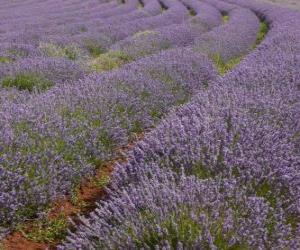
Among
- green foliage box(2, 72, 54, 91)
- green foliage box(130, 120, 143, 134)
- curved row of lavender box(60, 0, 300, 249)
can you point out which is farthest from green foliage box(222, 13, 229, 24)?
curved row of lavender box(60, 0, 300, 249)

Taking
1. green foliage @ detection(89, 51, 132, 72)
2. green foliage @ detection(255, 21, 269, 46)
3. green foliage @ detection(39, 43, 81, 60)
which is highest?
green foliage @ detection(39, 43, 81, 60)

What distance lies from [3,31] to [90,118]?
8606 millimetres

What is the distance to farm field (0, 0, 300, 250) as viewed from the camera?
239cm

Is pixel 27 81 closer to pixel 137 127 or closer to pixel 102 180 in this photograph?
pixel 137 127

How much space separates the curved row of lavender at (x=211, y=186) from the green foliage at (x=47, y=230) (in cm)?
47

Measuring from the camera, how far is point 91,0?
2211 cm

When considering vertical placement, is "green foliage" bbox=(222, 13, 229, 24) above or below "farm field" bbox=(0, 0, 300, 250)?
below

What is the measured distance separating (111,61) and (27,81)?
7.65 ft

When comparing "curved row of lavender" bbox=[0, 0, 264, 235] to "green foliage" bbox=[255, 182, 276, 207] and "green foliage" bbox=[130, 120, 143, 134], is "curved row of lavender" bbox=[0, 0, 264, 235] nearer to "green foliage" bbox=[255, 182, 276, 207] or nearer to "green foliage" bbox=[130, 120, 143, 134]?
"green foliage" bbox=[130, 120, 143, 134]

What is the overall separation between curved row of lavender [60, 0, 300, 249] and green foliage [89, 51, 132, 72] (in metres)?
4.53

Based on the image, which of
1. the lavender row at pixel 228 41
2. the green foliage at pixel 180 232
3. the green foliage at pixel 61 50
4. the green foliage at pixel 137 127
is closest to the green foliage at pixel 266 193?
the green foliage at pixel 180 232

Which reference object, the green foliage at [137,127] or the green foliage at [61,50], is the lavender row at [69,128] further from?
the green foliage at [61,50]

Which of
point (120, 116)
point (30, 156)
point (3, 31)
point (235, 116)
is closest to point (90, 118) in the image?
point (120, 116)

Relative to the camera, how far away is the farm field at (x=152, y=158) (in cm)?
239
